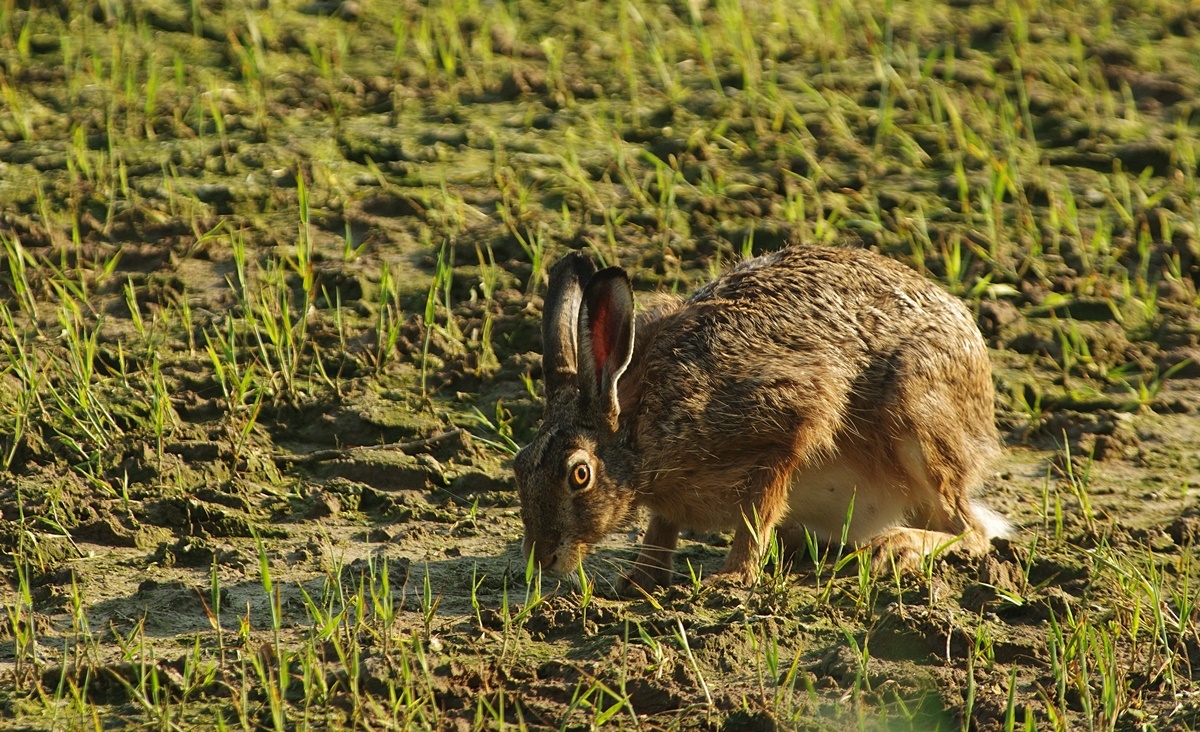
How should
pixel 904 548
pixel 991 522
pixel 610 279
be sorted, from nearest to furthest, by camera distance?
pixel 610 279, pixel 904 548, pixel 991 522

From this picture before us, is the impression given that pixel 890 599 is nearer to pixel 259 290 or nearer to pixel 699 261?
pixel 699 261

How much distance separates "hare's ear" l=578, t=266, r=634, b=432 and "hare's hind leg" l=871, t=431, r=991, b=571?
43.8 inches

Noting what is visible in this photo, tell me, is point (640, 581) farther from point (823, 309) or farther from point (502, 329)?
point (502, 329)

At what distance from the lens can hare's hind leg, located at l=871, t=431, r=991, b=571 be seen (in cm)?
540

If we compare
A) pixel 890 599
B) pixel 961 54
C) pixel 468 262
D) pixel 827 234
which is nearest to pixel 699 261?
pixel 827 234

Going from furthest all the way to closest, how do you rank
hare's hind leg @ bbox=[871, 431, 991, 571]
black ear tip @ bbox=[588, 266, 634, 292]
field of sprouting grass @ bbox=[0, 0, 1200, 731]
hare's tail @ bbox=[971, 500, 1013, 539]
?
hare's tail @ bbox=[971, 500, 1013, 539]
hare's hind leg @ bbox=[871, 431, 991, 571]
black ear tip @ bbox=[588, 266, 634, 292]
field of sprouting grass @ bbox=[0, 0, 1200, 731]

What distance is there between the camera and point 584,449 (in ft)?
16.6

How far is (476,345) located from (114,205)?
202cm

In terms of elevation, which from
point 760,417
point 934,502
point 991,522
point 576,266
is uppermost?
point 576,266

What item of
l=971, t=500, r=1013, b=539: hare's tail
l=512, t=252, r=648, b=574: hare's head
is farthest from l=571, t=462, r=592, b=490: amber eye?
l=971, t=500, r=1013, b=539: hare's tail

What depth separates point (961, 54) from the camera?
31.3 feet

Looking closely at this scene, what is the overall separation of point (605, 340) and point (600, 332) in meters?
0.04

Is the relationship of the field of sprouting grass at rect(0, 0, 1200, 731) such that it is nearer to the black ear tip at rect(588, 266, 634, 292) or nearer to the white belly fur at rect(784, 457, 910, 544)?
the white belly fur at rect(784, 457, 910, 544)

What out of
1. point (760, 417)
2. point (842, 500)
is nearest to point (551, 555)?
point (760, 417)
